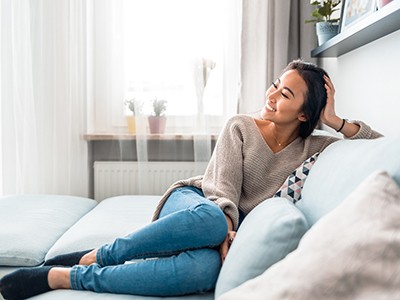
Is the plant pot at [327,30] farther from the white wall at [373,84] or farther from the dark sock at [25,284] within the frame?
the dark sock at [25,284]

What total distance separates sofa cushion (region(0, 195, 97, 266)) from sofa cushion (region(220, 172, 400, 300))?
115 centimetres

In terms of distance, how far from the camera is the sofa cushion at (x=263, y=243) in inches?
46.5

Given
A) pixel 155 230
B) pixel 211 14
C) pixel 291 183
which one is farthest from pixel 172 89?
pixel 155 230

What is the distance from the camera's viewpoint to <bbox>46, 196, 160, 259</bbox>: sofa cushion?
1930 millimetres

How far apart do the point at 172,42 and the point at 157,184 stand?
837 millimetres

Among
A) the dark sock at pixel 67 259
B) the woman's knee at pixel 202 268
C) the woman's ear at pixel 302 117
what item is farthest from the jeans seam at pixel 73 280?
the woman's ear at pixel 302 117

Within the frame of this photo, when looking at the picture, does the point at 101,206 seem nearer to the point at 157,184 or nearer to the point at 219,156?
the point at 157,184

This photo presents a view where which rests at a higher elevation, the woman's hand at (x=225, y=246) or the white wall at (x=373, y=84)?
the white wall at (x=373, y=84)

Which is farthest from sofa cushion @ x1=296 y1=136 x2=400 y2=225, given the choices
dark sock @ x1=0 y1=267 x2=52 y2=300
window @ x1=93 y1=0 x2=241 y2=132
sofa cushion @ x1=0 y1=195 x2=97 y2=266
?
window @ x1=93 y1=0 x2=241 y2=132

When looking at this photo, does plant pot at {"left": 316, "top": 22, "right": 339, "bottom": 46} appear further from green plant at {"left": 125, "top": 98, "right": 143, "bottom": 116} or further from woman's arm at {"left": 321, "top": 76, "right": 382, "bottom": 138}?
green plant at {"left": 125, "top": 98, "right": 143, "bottom": 116}

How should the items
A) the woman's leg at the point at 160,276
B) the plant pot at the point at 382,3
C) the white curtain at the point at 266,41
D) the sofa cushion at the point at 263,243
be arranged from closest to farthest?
the sofa cushion at the point at 263,243 → the woman's leg at the point at 160,276 → the plant pot at the point at 382,3 → the white curtain at the point at 266,41

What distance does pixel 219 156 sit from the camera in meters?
1.94

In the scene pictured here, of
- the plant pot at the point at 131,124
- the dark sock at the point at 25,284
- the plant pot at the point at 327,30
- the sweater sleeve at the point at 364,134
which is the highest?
the plant pot at the point at 327,30

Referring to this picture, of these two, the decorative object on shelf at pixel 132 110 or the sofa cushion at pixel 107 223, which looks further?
the decorative object on shelf at pixel 132 110
